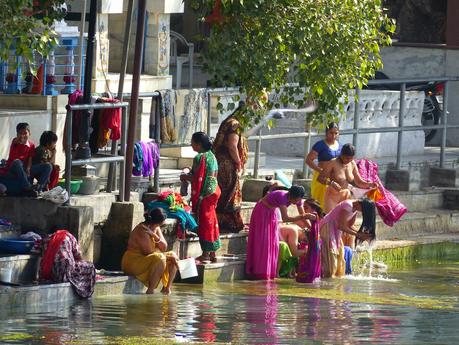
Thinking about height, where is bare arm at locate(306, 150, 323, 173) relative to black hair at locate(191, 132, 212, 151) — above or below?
below

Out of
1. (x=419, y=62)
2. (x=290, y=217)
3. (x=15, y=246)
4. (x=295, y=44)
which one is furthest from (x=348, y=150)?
(x=419, y=62)

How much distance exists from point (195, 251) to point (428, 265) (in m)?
3.88

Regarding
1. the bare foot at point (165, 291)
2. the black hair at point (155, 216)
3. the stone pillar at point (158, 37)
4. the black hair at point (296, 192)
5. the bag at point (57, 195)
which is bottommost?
the bare foot at point (165, 291)

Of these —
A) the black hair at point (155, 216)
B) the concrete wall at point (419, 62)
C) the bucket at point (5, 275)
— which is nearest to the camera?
the bucket at point (5, 275)

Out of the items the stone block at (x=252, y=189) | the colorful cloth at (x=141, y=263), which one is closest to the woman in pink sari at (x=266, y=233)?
the colorful cloth at (x=141, y=263)

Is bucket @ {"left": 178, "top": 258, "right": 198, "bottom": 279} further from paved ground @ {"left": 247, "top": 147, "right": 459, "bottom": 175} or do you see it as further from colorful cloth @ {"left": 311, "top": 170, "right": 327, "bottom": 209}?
paved ground @ {"left": 247, "top": 147, "right": 459, "bottom": 175}

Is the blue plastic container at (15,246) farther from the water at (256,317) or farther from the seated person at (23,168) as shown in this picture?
the seated person at (23,168)

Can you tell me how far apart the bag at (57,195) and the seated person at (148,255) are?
0.81m

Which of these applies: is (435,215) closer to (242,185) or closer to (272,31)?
(242,185)

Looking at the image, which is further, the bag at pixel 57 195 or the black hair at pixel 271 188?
the black hair at pixel 271 188

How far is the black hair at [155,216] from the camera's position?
18219 mm

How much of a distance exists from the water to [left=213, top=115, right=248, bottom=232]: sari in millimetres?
1142

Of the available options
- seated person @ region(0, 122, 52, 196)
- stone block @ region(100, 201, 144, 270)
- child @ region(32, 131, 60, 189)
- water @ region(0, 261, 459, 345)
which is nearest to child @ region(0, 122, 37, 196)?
seated person @ region(0, 122, 52, 196)

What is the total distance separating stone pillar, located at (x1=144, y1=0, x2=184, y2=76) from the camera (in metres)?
24.9
